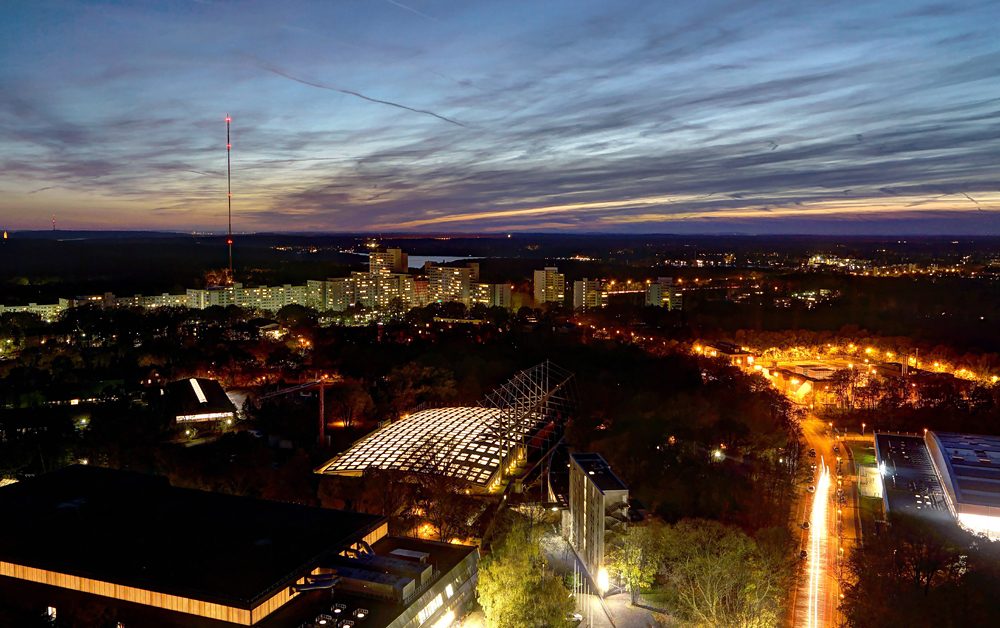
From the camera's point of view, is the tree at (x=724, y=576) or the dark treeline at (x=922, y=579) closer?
the dark treeline at (x=922, y=579)

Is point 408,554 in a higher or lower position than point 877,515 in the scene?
higher

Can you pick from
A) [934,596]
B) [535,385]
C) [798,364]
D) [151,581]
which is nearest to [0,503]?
[151,581]

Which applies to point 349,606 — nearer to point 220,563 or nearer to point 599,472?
point 220,563

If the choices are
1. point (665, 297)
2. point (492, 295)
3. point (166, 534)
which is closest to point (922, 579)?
point (166, 534)

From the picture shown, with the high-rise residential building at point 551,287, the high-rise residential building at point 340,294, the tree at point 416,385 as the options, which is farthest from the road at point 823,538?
the high-rise residential building at point 340,294

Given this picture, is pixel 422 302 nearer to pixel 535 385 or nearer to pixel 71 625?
pixel 535 385

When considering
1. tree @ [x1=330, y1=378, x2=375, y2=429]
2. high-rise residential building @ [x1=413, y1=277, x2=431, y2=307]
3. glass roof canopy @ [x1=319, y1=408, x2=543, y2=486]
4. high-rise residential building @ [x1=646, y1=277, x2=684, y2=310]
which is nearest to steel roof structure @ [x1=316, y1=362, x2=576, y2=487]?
glass roof canopy @ [x1=319, y1=408, x2=543, y2=486]

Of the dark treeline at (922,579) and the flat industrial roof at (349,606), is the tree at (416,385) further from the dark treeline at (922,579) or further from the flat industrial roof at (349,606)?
the dark treeline at (922,579)
